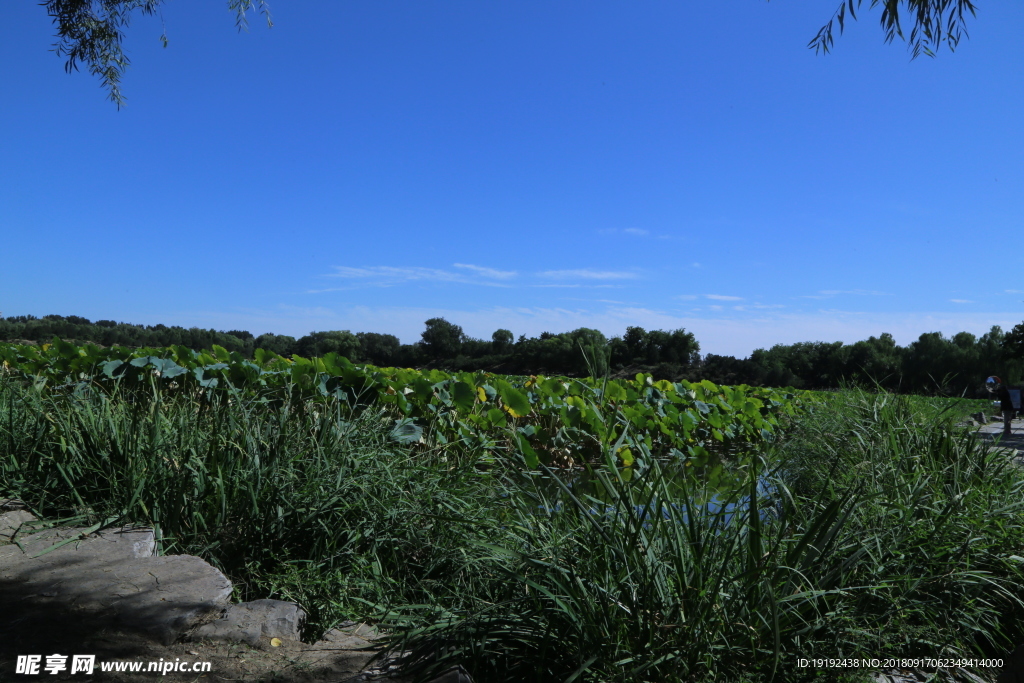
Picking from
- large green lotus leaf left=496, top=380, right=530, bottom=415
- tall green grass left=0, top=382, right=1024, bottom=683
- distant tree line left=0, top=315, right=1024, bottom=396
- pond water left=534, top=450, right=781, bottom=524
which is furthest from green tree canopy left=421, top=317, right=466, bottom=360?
pond water left=534, top=450, right=781, bottom=524

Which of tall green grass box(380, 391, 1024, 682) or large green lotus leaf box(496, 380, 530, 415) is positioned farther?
large green lotus leaf box(496, 380, 530, 415)

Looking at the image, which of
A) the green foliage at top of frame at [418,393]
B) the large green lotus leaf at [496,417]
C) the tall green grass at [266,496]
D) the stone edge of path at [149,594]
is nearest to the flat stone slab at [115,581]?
the stone edge of path at [149,594]

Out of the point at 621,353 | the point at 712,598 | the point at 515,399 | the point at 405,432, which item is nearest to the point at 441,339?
the point at 621,353

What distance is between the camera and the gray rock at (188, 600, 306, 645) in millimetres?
1987

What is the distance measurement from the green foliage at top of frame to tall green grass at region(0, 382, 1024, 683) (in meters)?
0.40

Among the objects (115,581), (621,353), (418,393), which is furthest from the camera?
(621,353)

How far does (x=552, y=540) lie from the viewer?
213 cm

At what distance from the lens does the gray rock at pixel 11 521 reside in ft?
8.34

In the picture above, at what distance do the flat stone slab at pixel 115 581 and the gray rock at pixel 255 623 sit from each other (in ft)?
0.16

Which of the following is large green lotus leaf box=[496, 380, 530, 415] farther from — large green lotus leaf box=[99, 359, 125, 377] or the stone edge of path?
large green lotus leaf box=[99, 359, 125, 377]

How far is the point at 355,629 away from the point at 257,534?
0.73m

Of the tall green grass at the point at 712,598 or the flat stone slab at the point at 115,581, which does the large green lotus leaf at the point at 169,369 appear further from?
the tall green grass at the point at 712,598

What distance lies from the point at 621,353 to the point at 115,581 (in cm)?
675

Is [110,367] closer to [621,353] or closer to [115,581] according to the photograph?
[115,581]
